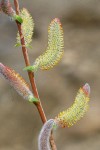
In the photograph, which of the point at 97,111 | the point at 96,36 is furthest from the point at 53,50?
the point at 96,36

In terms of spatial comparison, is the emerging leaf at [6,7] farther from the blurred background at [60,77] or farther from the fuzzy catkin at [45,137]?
the blurred background at [60,77]

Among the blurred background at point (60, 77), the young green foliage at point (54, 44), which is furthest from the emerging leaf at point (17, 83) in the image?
the blurred background at point (60, 77)

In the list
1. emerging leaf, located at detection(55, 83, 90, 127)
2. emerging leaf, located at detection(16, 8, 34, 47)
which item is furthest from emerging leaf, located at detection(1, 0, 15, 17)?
emerging leaf, located at detection(55, 83, 90, 127)

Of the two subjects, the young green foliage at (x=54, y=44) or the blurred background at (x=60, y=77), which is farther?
the blurred background at (x=60, y=77)

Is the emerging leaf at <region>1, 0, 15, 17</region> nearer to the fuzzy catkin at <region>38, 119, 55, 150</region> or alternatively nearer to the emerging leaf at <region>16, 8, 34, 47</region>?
the emerging leaf at <region>16, 8, 34, 47</region>

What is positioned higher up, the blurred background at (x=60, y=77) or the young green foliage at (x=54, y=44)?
the blurred background at (x=60, y=77)

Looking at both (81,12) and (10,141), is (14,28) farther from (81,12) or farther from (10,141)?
(10,141)
